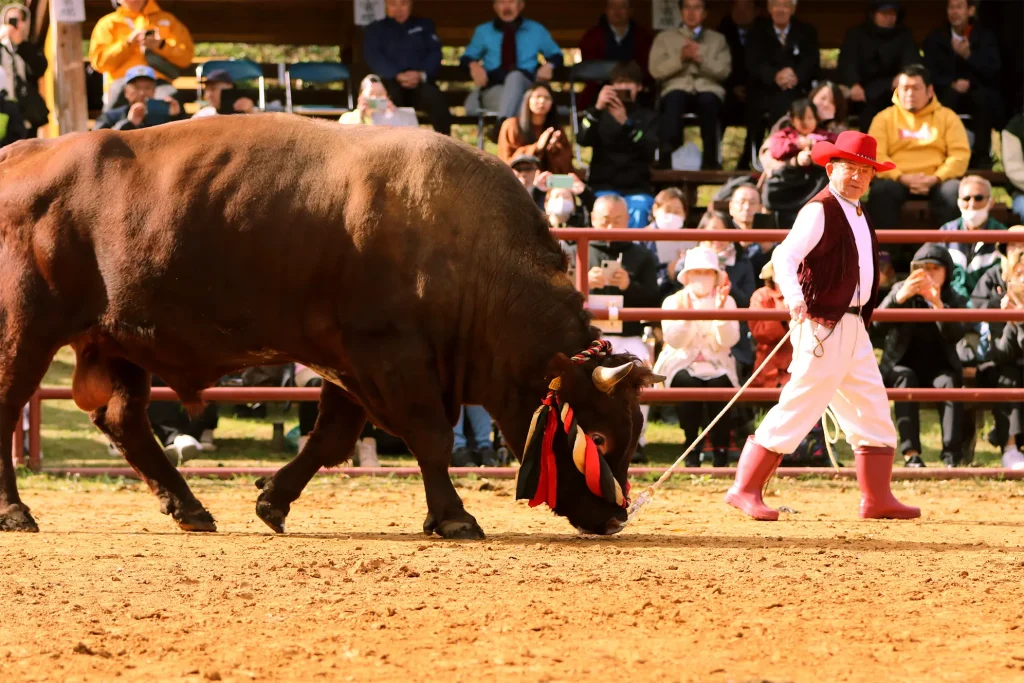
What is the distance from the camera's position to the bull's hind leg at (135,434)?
7.31m

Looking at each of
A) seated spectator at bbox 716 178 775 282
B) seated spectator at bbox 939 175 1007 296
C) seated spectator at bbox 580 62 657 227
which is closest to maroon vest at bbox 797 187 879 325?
seated spectator at bbox 939 175 1007 296

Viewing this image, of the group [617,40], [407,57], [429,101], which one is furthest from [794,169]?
[407,57]

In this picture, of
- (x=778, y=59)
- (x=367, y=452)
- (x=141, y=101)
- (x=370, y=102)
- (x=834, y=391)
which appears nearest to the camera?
(x=834, y=391)

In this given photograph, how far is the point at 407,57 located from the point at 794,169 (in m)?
3.58

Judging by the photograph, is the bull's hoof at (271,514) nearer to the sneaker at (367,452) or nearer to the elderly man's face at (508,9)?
the sneaker at (367,452)

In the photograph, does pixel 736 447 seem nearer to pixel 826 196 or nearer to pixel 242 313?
pixel 826 196

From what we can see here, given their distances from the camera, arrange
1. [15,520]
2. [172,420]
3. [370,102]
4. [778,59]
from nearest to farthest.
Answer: [15,520]
[172,420]
[370,102]
[778,59]

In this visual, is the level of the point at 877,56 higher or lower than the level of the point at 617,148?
higher

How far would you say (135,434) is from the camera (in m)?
7.35

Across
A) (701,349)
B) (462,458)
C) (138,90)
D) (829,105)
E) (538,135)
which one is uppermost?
(138,90)

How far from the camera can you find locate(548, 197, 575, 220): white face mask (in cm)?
1030

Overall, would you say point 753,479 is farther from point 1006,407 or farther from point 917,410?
point 1006,407

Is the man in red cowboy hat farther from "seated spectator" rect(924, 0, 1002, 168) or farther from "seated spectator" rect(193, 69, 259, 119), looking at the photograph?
"seated spectator" rect(924, 0, 1002, 168)

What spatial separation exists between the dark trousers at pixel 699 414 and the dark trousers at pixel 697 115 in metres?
3.81
